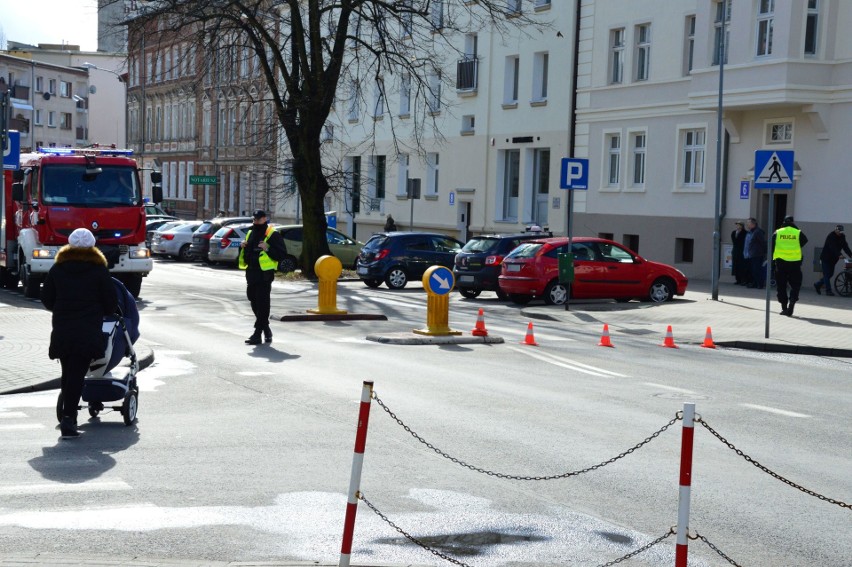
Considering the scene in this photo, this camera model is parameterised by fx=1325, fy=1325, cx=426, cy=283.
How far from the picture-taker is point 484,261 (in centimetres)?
2983

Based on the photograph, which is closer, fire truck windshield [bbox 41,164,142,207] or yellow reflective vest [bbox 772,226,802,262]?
yellow reflective vest [bbox 772,226,802,262]

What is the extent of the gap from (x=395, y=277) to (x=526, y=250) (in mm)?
7109

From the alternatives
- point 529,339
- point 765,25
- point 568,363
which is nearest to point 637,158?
point 765,25

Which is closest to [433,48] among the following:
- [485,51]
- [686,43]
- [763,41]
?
[485,51]

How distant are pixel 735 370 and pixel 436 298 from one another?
4672mm

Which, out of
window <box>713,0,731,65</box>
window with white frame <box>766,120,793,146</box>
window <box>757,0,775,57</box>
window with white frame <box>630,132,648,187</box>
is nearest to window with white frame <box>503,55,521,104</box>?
window with white frame <box>630,132,648,187</box>

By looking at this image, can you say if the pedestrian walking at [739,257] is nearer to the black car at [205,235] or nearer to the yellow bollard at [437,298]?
the yellow bollard at [437,298]

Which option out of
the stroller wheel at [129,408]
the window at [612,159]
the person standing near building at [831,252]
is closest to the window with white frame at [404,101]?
the window at [612,159]

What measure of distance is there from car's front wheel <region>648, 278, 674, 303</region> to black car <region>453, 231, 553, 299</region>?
3.48m

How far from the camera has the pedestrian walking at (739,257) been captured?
1324 inches

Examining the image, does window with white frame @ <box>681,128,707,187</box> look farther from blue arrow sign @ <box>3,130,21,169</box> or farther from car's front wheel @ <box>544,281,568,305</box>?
blue arrow sign @ <box>3,130,21,169</box>

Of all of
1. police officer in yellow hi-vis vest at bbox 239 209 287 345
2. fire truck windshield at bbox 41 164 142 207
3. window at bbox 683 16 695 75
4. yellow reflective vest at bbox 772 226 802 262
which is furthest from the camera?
window at bbox 683 16 695 75

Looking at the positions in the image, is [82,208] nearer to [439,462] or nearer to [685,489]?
[439,462]

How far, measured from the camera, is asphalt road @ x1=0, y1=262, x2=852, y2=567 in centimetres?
720
